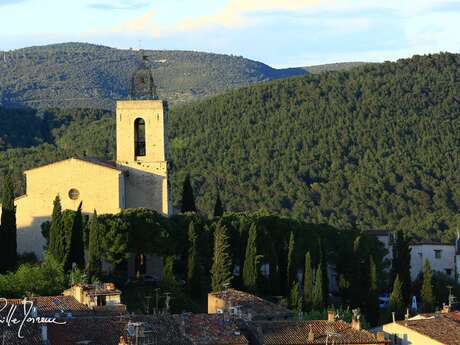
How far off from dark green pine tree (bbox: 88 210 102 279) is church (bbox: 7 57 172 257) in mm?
6236

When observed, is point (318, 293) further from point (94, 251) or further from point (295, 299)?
point (94, 251)

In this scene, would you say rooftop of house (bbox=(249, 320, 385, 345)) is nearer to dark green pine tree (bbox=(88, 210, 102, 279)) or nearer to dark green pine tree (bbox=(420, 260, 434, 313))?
dark green pine tree (bbox=(88, 210, 102, 279))

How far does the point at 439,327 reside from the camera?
44.9m

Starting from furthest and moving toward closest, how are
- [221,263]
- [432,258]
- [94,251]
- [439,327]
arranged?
[432,258]
[221,263]
[94,251]
[439,327]

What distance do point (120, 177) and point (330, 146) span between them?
5088cm

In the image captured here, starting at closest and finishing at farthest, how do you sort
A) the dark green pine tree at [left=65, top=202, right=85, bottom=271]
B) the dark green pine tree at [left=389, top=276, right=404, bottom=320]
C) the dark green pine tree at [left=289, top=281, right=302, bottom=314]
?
the dark green pine tree at [left=289, top=281, right=302, bottom=314] < the dark green pine tree at [left=65, top=202, right=85, bottom=271] < the dark green pine tree at [left=389, top=276, right=404, bottom=320]

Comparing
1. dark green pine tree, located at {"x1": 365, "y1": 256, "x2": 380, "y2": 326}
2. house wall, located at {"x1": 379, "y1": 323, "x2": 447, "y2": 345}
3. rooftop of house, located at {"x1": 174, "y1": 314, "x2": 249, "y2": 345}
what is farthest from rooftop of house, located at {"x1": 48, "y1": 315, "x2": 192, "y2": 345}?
dark green pine tree, located at {"x1": 365, "y1": 256, "x2": 380, "y2": 326}

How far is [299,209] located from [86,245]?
4577 centimetres

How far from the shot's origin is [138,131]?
66.5 metres

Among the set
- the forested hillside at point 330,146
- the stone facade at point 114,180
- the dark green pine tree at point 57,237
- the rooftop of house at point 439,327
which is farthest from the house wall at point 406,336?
the forested hillside at point 330,146

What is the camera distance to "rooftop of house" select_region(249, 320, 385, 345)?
40969 millimetres

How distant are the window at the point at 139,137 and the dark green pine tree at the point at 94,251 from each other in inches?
418

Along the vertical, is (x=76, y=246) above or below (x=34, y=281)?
above

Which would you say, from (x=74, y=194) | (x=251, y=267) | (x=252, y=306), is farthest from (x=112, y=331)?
(x=74, y=194)
